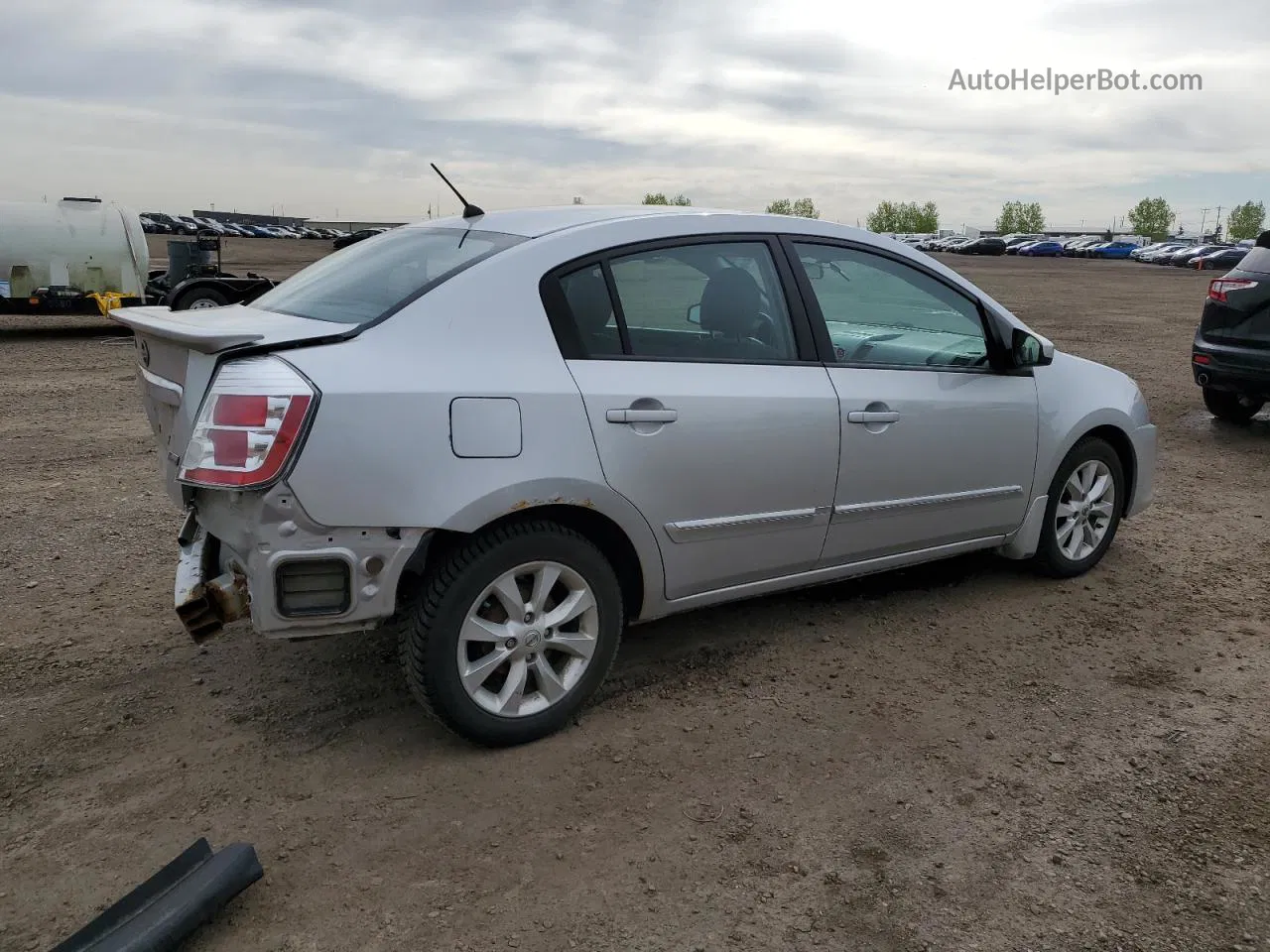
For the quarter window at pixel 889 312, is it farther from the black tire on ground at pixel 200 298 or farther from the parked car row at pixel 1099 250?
the parked car row at pixel 1099 250

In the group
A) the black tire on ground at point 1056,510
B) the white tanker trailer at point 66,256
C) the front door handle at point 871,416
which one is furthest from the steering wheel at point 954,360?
the white tanker trailer at point 66,256

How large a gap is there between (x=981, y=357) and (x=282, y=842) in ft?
10.7

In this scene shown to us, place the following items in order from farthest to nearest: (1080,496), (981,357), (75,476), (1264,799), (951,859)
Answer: (75,476) → (1080,496) → (981,357) → (1264,799) → (951,859)

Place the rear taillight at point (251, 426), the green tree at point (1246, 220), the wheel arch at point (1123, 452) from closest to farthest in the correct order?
the rear taillight at point (251, 426), the wheel arch at point (1123, 452), the green tree at point (1246, 220)

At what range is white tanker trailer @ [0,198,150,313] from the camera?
14.1 meters

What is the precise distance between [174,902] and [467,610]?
3.50ft

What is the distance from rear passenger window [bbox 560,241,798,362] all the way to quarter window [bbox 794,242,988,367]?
240mm

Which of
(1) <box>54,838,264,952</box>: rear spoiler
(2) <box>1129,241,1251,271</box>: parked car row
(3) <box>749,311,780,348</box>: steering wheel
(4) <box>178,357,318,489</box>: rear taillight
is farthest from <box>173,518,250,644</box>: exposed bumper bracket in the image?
(2) <box>1129,241,1251,271</box>: parked car row

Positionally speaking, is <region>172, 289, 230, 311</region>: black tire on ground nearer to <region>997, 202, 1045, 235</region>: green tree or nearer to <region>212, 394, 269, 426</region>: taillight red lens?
<region>212, 394, 269, 426</region>: taillight red lens

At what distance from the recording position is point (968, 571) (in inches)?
202

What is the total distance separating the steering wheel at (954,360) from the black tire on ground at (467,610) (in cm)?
176

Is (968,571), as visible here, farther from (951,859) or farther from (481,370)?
(481,370)

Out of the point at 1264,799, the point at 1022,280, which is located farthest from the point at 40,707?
the point at 1022,280

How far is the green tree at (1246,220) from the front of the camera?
14150cm
